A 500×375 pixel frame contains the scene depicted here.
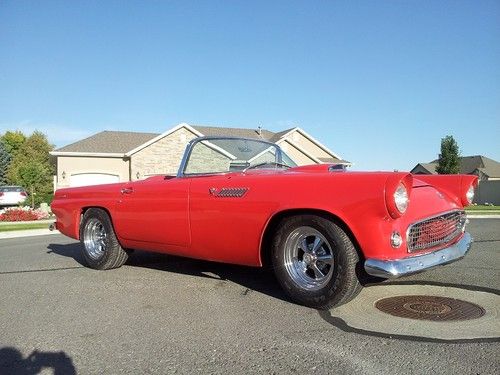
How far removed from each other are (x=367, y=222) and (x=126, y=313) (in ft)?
7.00

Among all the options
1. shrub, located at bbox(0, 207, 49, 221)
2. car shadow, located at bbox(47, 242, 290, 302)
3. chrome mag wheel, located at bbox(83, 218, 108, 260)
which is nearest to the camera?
car shadow, located at bbox(47, 242, 290, 302)

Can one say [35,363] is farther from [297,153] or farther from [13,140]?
[13,140]

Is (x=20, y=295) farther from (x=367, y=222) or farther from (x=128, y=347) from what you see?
(x=367, y=222)

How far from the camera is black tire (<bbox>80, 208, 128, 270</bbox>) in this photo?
226 inches

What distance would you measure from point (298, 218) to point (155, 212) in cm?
180

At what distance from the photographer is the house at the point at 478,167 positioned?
56.7 meters

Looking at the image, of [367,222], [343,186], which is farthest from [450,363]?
[343,186]

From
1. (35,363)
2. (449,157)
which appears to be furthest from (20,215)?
(449,157)

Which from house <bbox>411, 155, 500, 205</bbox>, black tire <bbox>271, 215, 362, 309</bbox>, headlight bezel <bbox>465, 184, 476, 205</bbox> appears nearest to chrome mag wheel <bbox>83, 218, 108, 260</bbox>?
black tire <bbox>271, 215, 362, 309</bbox>

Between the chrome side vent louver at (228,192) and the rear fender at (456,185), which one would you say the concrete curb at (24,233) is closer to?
the chrome side vent louver at (228,192)

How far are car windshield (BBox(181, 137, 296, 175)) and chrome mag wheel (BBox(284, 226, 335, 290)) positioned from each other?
1219 millimetres

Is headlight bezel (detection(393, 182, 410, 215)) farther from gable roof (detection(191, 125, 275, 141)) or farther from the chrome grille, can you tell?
gable roof (detection(191, 125, 275, 141))

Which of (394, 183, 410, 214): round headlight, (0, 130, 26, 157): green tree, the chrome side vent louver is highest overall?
(0, 130, 26, 157): green tree

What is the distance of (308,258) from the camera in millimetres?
3865
